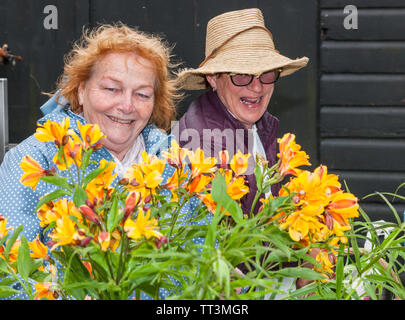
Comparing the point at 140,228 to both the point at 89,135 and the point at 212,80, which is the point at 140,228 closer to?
the point at 89,135

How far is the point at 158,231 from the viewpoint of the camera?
2.23ft

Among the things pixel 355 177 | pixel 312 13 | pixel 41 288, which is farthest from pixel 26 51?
pixel 41 288

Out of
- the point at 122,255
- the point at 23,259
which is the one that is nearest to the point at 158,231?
the point at 122,255

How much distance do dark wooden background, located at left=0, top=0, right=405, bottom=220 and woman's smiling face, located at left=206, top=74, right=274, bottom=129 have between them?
1.31 meters

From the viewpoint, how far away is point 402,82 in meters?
3.34

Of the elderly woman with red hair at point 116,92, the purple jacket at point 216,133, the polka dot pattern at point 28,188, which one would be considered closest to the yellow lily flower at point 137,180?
the polka dot pattern at point 28,188

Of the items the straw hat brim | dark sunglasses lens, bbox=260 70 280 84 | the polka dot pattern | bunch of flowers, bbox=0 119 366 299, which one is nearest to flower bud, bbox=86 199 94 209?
bunch of flowers, bbox=0 119 366 299

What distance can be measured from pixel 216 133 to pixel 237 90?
19cm

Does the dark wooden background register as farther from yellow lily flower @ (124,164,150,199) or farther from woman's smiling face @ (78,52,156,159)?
yellow lily flower @ (124,164,150,199)

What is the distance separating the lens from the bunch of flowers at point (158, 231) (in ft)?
2.04

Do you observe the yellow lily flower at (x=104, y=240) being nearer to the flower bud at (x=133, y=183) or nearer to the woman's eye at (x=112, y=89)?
the flower bud at (x=133, y=183)

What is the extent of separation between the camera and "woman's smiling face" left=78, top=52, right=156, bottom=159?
1544mm

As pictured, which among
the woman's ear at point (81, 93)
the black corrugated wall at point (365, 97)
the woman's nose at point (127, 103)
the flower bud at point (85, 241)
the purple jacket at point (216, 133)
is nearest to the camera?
the flower bud at point (85, 241)

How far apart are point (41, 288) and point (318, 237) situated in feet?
1.06
